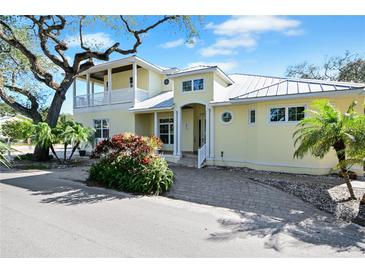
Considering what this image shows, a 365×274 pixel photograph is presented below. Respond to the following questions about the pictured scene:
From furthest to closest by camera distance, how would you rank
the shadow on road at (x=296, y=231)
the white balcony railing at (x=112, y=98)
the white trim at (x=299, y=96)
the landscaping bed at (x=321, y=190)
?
the white balcony railing at (x=112, y=98) → the white trim at (x=299, y=96) → the landscaping bed at (x=321, y=190) → the shadow on road at (x=296, y=231)

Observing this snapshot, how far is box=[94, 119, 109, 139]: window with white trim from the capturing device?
19.2m

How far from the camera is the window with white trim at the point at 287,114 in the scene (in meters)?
10.5

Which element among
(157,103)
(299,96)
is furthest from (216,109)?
(157,103)

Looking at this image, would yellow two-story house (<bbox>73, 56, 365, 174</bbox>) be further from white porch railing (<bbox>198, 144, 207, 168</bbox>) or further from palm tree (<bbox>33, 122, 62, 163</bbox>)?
palm tree (<bbox>33, 122, 62, 163</bbox>)

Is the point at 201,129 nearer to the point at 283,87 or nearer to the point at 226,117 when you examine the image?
the point at 226,117

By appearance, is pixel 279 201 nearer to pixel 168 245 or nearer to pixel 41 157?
pixel 168 245

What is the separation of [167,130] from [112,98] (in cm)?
→ 527

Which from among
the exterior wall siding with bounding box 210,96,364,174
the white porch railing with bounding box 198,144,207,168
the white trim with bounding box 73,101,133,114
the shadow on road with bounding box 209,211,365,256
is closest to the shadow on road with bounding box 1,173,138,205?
the shadow on road with bounding box 209,211,365,256

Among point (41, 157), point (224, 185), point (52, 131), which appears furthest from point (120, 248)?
point (41, 157)

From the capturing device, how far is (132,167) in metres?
8.20

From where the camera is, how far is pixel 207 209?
20.3 feet

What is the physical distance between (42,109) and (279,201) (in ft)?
99.5

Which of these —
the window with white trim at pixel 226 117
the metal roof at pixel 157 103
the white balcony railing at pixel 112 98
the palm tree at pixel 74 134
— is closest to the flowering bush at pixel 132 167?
the palm tree at pixel 74 134

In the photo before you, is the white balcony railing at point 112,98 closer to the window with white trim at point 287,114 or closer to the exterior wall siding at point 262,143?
the exterior wall siding at point 262,143
